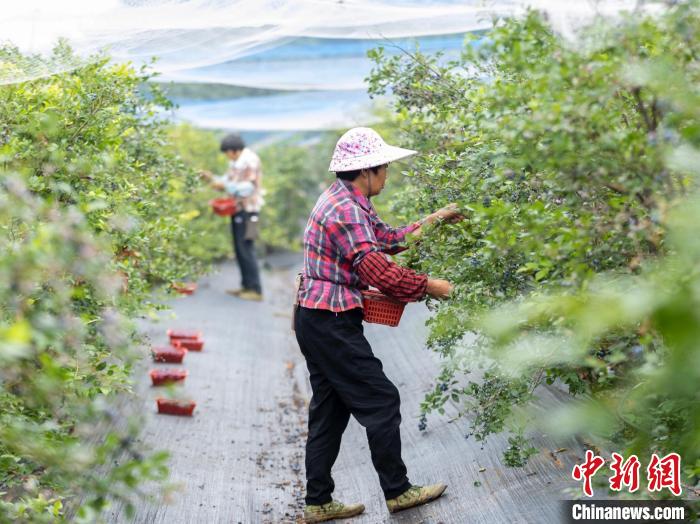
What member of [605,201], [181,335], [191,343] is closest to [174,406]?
[191,343]

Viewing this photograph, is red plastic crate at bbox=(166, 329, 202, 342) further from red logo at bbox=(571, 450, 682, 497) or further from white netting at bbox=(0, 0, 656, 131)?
red logo at bbox=(571, 450, 682, 497)

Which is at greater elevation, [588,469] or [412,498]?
[588,469]

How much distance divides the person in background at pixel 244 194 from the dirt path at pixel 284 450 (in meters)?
1.33

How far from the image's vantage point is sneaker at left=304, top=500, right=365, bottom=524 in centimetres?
416

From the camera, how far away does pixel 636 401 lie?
9.38 ft

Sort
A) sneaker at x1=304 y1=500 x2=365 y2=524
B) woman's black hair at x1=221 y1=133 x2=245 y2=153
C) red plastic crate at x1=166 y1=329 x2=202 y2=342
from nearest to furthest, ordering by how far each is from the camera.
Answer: sneaker at x1=304 y1=500 x2=365 y2=524 < red plastic crate at x1=166 y1=329 x2=202 y2=342 < woman's black hair at x1=221 y1=133 x2=245 y2=153

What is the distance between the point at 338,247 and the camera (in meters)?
3.85

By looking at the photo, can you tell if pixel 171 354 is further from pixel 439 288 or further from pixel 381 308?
pixel 439 288

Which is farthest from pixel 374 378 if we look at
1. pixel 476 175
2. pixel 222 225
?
pixel 222 225

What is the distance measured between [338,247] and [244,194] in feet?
18.6

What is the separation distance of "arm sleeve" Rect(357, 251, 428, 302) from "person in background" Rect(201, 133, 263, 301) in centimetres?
570

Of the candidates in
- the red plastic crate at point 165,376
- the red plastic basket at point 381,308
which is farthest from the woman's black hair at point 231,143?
the red plastic basket at point 381,308

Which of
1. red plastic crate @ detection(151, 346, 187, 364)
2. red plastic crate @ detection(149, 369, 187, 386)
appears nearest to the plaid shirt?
red plastic crate @ detection(149, 369, 187, 386)

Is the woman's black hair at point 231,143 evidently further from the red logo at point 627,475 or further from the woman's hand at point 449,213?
the red logo at point 627,475
